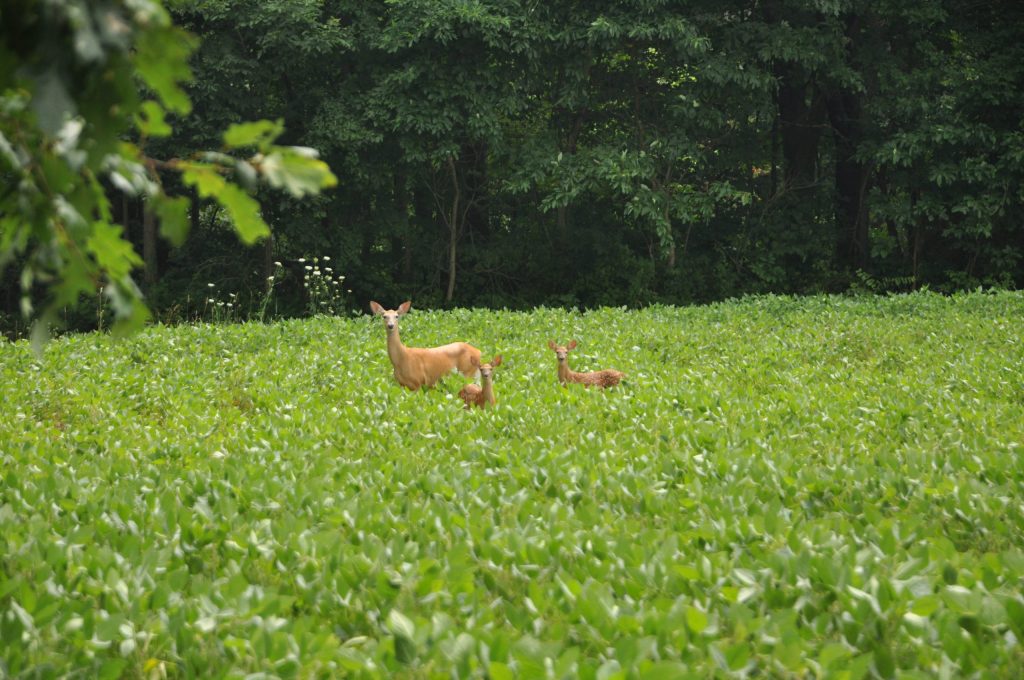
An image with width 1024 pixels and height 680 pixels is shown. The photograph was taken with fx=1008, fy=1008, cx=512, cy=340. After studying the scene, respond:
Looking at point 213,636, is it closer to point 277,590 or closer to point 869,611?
point 277,590

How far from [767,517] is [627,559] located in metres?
0.86

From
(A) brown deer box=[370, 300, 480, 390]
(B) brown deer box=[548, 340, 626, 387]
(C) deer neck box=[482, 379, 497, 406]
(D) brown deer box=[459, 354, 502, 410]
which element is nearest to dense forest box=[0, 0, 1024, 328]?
(A) brown deer box=[370, 300, 480, 390]

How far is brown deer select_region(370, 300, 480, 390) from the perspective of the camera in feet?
30.7

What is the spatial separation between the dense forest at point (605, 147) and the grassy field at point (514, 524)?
12.2 m

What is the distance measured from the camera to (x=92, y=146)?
7.02ft

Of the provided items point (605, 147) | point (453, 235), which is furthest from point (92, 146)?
point (453, 235)

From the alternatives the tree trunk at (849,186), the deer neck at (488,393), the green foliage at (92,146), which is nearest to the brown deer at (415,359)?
the deer neck at (488,393)

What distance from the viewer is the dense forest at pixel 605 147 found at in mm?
21312

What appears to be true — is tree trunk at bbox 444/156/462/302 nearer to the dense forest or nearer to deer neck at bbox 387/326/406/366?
the dense forest

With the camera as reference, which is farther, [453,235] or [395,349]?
[453,235]

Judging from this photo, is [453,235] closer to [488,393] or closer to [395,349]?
[395,349]

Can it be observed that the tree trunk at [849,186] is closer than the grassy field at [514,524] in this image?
Answer: No

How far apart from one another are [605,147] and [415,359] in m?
13.8

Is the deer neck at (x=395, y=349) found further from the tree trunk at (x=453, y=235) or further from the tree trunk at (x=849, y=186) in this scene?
the tree trunk at (x=849, y=186)
